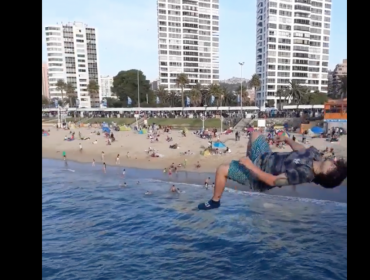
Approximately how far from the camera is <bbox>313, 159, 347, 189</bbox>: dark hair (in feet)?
26.3

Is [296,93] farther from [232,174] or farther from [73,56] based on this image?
[73,56]

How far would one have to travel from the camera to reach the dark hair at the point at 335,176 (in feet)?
26.3

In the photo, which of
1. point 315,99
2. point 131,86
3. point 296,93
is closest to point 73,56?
point 131,86

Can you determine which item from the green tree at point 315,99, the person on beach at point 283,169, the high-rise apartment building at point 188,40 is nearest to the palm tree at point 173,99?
the high-rise apartment building at point 188,40

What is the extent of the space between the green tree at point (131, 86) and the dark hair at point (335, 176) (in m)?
57.5

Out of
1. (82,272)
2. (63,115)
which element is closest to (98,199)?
(82,272)

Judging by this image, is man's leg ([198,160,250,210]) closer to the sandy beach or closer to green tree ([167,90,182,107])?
the sandy beach

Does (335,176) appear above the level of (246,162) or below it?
below

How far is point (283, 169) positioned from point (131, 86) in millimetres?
60240

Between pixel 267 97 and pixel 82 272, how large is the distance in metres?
61.5

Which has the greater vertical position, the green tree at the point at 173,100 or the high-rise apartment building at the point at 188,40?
the high-rise apartment building at the point at 188,40

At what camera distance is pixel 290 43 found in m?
67.9

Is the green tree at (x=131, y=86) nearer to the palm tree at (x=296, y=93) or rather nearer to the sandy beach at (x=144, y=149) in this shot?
the palm tree at (x=296, y=93)
